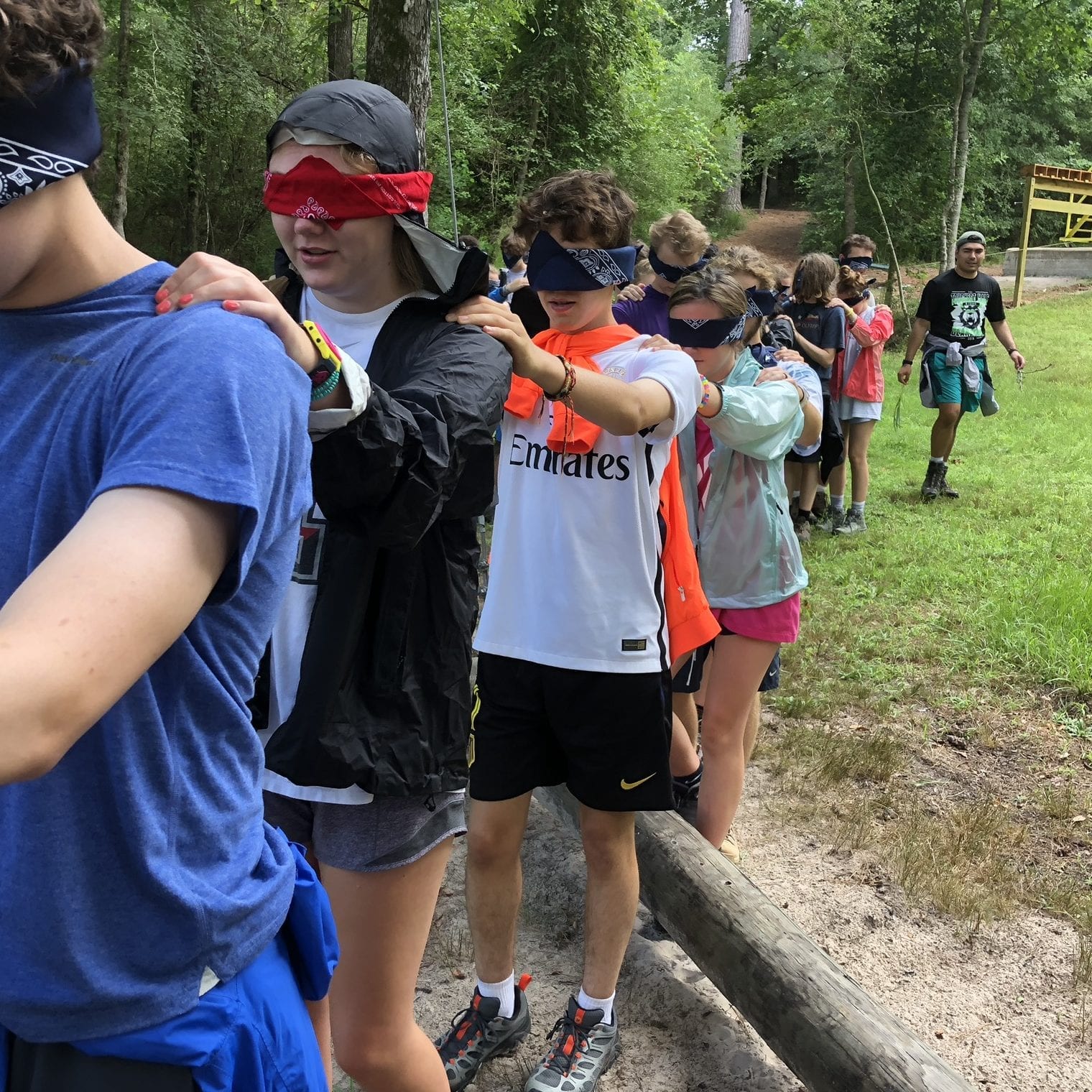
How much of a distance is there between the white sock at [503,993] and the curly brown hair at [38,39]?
249 centimetres

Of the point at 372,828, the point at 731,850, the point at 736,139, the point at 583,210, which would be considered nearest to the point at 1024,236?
the point at 736,139

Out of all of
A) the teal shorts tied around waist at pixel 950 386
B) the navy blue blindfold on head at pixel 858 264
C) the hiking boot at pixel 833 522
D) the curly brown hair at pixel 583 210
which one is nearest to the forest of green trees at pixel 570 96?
the navy blue blindfold on head at pixel 858 264

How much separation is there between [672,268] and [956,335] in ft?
17.0

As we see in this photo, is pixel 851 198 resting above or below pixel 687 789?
above

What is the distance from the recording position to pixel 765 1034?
106 inches

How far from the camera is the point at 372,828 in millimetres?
1933

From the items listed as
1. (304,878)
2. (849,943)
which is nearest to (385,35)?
(849,943)

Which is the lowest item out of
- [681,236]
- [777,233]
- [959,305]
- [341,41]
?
[959,305]

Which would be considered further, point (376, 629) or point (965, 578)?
point (965, 578)

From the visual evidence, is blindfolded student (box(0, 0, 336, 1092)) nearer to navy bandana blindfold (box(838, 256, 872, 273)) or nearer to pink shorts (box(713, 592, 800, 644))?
pink shorts (box(713, 592, 800, 644))

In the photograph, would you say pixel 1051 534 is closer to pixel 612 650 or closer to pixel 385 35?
pixel 385 35

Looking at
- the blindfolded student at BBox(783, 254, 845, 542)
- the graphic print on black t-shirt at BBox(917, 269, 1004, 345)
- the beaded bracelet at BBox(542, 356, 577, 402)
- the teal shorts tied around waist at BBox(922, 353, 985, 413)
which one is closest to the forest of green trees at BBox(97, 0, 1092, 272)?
the blindfolded student at BBox(783, 254, 845, 542)

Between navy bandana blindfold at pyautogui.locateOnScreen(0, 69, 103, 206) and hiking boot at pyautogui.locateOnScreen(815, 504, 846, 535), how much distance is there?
7665mm

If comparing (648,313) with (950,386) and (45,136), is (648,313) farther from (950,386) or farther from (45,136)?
(950,386)
